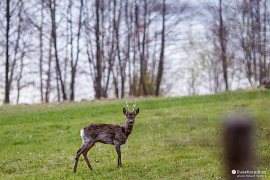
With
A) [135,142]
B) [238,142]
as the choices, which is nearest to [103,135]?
[135,142]

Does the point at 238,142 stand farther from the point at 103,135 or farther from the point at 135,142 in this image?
the point at 135,142

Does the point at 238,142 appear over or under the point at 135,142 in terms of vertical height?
over

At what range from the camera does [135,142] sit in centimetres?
1803

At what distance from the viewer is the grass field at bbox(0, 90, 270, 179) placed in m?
12.7

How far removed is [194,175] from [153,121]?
36.6 ft

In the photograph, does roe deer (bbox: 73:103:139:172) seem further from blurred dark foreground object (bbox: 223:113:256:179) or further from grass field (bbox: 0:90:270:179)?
blurred dark foreground object (bbox: 223:113:256:179)

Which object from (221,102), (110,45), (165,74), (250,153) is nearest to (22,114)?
(221,102)

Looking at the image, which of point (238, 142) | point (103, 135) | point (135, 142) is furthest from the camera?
point (135, 142)

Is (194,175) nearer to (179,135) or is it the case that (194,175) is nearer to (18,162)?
(18,162)

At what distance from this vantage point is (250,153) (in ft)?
9.82

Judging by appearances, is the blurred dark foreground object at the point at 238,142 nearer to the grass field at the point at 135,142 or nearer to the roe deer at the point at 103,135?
the grass field at the point at 135,142

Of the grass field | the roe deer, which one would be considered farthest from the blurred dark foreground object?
the roe deer

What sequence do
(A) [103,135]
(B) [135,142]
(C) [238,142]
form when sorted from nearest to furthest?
(C) [238,142] → (A) [103,135] → (B) [135,142]

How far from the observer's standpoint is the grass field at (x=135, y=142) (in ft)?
41.8
